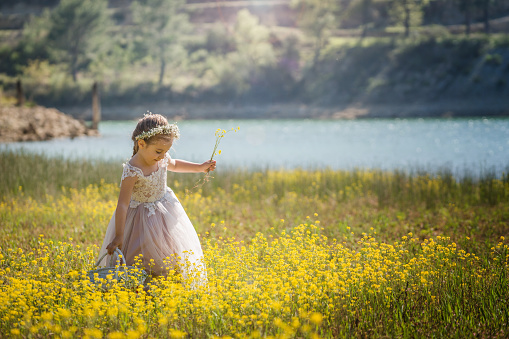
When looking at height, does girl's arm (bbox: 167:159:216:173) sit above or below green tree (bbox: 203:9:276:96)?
below

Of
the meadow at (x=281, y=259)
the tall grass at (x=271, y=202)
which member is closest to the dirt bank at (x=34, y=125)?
the tall grass at (x=271, y=202)

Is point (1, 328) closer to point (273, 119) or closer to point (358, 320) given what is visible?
point (358, 320)

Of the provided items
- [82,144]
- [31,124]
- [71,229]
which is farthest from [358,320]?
[31,124]

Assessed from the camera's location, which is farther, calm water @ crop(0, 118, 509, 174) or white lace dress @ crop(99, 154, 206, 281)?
calm water @ crop(0, 118, 509, 174)

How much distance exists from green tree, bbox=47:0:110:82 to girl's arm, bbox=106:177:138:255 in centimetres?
7532

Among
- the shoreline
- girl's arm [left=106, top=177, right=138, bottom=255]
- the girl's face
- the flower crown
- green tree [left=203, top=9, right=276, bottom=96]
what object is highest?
green tree [left=203, top=9, right=276, bottom=96]

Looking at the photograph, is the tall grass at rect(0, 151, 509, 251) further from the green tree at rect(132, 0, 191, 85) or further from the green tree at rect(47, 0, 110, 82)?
the green tree at rect(47, 0, 110, 82)

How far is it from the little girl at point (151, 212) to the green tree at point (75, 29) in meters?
75.1

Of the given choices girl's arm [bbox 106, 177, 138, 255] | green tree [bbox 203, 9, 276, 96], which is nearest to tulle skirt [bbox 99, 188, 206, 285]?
girl's arm [bbox 106, 177, 138, 255]

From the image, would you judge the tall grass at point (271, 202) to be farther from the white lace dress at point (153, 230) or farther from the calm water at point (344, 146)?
the calm water at point (344, 146)

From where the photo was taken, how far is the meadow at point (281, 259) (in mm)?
3811

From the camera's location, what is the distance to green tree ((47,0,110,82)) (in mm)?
75125

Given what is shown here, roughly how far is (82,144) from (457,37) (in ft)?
176

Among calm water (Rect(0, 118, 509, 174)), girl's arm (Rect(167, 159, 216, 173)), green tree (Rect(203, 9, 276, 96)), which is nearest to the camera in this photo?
girl's arm (Rect(167, 159, 216, 173))
